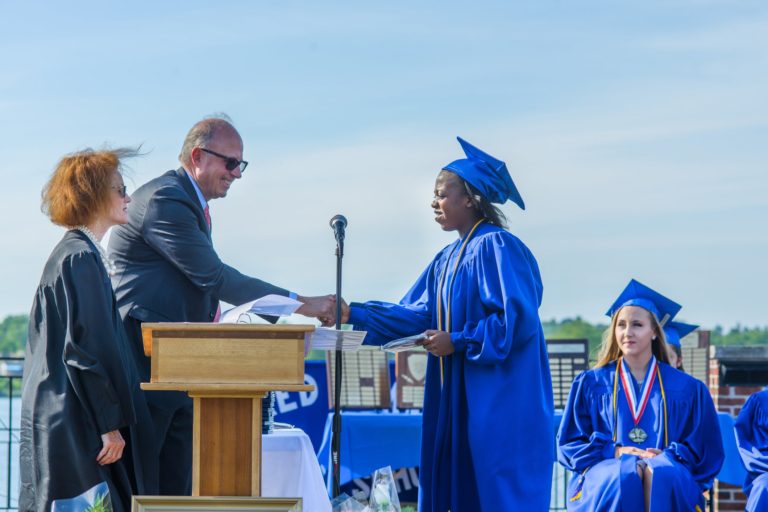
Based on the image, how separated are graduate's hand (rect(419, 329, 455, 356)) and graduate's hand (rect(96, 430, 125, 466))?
58.0 inches

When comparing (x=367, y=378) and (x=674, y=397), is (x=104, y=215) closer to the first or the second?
(x=674, y=397)

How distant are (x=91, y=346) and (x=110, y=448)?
395mm

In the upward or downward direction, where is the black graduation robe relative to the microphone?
downward

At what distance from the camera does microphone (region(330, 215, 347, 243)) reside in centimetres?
540

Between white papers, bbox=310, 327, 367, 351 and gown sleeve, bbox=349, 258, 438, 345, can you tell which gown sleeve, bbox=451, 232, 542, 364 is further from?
white papers, bbox=310, 327, 367, 351

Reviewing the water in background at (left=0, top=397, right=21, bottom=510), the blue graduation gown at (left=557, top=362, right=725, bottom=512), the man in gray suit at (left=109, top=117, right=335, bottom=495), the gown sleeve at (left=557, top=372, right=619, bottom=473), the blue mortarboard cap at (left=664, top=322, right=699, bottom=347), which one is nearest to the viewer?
the man in gray suit at (left=109, top=117, right=335, bottom=495)

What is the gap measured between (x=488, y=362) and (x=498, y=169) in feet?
3.14

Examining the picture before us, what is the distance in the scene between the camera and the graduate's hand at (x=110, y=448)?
15.0 feet

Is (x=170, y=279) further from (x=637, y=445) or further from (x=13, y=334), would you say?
(x=13, y=334)

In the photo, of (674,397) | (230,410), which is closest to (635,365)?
(674,397)

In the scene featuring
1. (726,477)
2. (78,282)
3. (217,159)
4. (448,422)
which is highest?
(217,159)

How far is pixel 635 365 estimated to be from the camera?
6.72 m

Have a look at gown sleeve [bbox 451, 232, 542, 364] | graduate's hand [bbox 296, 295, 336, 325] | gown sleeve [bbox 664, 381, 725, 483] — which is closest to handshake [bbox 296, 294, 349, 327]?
graduate's hand [bbox 296, 295, 336, 325]

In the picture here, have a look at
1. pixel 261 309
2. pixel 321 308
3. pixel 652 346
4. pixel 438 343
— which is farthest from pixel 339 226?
pixel 652 346
